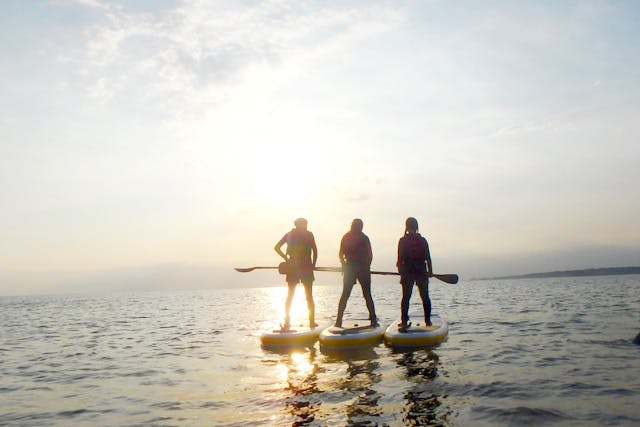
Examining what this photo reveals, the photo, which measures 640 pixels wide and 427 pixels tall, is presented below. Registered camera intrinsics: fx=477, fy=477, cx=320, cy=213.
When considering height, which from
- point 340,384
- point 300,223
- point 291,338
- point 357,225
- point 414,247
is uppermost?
point 300,223

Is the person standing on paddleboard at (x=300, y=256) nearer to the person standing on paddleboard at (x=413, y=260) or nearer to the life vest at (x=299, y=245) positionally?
the life vest at (x=299, y=245)

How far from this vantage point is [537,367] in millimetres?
9898

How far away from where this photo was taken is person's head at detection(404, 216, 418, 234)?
13.6 meters

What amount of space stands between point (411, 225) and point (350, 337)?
3570 mm

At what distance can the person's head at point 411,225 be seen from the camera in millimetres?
13594

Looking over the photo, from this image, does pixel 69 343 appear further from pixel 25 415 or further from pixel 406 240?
pixel 406 240

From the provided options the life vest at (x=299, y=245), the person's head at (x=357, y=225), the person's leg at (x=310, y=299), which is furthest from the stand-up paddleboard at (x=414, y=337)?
the life vest at (x=299, y=245)

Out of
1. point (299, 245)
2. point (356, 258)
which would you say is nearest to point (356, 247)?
point (356, 258)

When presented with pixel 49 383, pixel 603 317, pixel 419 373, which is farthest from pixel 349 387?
pixel 603 317

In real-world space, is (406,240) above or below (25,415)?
above

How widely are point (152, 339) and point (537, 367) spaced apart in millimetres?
13916

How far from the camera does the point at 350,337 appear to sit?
42.2 ft

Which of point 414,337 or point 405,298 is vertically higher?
point 405,298

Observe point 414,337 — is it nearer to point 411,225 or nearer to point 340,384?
point 411,225
